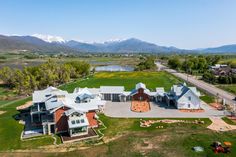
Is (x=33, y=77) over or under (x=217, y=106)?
over

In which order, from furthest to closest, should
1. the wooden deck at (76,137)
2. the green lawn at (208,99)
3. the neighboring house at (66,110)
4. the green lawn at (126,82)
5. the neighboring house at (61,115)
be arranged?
the green lawn at (126,82) < the green lawn at (208,99) < the neighboring house at (66,110) < the neighboring house at (61,115) < the wooden deck at (76,137)

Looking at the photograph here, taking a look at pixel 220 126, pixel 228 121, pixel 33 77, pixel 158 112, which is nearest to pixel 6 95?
pixel 33 77

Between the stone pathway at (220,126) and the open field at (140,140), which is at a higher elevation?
the stone pathway at (220,126)

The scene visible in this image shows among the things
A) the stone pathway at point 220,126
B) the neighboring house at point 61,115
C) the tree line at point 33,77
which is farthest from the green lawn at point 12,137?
the stone pathway at point 220,126

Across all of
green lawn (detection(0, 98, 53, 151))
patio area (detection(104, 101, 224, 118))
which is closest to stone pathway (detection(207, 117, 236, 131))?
patio area (detection(104, 101, 224, 118))

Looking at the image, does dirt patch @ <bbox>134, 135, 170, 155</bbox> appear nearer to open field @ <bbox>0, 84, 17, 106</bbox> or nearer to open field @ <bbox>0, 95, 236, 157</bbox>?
open field @ <bbox>0, 95, 236, 157</bbox>

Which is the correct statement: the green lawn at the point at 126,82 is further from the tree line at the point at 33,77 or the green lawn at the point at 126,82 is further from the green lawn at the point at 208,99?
the green lawn at the point at 208,99

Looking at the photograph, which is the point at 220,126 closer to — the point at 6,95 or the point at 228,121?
the point at 228,121
